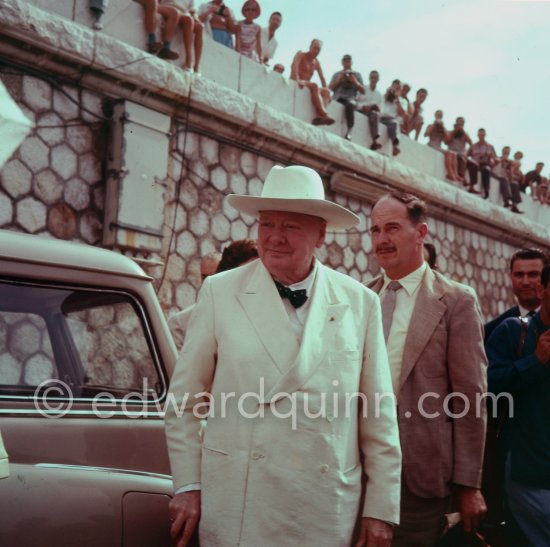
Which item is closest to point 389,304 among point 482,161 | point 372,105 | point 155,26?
point 155,26

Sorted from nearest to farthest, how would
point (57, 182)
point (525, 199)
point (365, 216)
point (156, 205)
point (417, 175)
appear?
point (57, 182)
point (156, 205)
point (365, 216)
point (417, 175)
point (525, 199)

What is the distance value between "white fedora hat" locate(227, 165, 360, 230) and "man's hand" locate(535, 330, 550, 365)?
3.96ft

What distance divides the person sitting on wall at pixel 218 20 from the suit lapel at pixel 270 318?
23.8 feet

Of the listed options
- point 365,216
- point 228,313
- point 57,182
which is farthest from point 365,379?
point 365,216

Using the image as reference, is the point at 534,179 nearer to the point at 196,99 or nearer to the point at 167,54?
the point at 196,99

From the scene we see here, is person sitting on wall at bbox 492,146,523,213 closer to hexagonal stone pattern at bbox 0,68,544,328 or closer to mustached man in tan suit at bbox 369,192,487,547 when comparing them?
hexagonal stone pattern at bbox 0,68,544,328

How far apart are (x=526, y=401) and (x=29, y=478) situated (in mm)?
2085

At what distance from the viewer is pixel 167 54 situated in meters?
7.88

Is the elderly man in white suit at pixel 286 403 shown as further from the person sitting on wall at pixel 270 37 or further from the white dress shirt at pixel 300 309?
the person sitting on wall at pixel 270 37

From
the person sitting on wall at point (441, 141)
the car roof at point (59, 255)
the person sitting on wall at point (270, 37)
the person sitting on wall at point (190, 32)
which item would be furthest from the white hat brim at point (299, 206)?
the person sitting on wall at point (441, 141)

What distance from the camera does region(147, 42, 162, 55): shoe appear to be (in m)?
7.79

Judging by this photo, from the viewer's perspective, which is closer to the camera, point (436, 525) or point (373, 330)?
point (373, 330)

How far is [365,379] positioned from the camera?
7.55 ft

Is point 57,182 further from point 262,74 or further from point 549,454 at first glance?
point 549,454
